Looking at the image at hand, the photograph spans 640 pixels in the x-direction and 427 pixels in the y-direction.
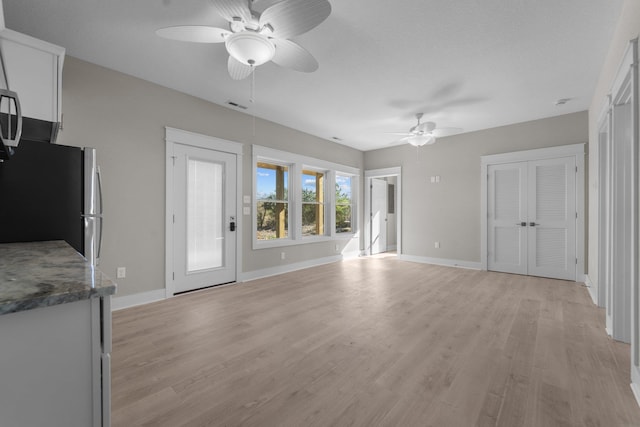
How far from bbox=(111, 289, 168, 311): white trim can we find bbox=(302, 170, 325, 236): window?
2945 mm

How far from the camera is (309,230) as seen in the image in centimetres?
623

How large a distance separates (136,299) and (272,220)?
247cm

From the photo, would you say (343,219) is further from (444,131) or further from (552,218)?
(552,218)

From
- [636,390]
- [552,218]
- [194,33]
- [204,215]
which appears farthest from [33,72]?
[552,218]

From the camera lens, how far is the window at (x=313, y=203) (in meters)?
6.06

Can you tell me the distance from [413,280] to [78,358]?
4.60 meters

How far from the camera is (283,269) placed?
17.6 ft

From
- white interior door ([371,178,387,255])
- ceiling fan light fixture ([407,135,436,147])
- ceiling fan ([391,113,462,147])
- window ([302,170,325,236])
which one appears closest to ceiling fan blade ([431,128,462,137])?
ceiling fan ([391,113,462,147])

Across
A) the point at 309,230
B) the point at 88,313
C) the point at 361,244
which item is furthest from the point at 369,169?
the point at 88,313

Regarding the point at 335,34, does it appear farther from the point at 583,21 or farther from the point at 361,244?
the point at 361,244

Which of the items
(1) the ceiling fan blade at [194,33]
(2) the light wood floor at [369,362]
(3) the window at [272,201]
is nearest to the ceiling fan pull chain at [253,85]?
(1) the ceiling fan blade at [194,33]

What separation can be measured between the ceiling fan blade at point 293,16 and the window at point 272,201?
3214 millimetres

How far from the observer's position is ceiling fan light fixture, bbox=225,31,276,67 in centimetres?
211

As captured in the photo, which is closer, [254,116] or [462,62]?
[462,62]
